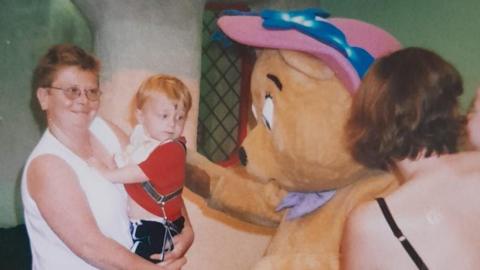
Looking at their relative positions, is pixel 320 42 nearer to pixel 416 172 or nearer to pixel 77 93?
pixel 416 172

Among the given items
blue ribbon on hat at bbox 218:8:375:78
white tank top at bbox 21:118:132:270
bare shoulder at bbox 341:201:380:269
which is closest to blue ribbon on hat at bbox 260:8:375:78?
blue ribbon on hat at bbox 218:8:375:78

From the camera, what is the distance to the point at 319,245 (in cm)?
100

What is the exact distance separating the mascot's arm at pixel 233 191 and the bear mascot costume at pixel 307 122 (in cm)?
5

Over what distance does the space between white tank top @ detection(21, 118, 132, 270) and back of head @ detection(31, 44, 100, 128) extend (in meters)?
0.08

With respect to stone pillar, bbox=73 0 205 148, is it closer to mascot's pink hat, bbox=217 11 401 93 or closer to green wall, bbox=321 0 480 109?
mascot's pink hat, bbox=217 11 401 93

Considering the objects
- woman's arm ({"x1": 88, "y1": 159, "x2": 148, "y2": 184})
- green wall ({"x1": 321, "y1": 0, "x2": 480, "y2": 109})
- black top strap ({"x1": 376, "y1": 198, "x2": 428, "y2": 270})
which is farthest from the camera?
green wall ({"x1": 321, "y1": 0, "x2": 480, "y2": 109})

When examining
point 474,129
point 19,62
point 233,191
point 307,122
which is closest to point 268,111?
point 307,122

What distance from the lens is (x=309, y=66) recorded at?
3.18 feet

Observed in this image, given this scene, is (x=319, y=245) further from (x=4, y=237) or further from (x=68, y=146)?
(x=4, y=237)

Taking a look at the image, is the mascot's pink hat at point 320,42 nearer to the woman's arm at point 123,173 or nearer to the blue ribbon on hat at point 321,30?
the blue ribbon on hat at point 321,30

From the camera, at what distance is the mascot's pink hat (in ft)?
3.10

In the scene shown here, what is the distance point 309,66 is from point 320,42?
0.04 meters

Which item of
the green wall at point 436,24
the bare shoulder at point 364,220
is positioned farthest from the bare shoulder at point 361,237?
the green wall at point 436,24

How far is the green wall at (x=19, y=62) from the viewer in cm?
107
